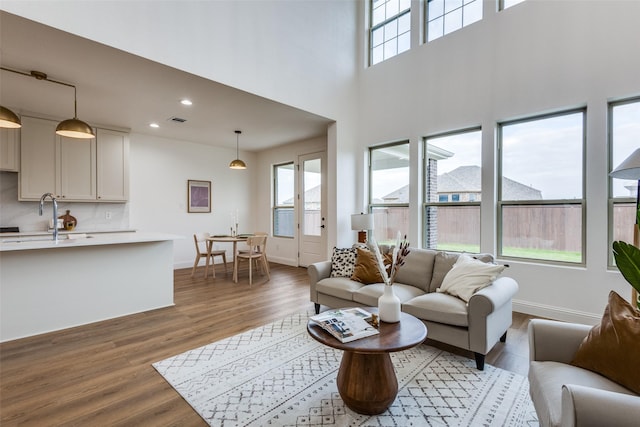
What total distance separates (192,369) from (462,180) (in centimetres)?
402

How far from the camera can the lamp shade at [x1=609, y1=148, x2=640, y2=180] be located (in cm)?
202

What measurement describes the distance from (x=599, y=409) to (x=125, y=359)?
9.95ft

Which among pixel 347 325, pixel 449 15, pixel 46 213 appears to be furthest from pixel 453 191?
pixel 46 213

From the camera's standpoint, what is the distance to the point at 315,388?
6.71 feet

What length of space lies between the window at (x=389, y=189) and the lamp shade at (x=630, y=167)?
272 cm

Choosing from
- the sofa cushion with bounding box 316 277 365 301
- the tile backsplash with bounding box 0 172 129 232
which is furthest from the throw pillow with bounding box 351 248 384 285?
the tile backsplash with bounding box 0 172 129 232

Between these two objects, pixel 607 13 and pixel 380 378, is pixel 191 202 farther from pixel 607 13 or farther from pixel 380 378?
pixel 607 13

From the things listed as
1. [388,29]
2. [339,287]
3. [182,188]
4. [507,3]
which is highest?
[388,29]

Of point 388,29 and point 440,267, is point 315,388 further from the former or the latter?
point 388,29

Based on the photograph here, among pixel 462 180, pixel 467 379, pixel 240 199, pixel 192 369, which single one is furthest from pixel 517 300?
pixel 240 199

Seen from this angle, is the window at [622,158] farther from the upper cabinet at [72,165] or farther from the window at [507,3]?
the upper cabinet at [72,165]

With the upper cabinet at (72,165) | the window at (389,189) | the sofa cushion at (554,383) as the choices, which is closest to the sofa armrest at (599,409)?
the sofa cushion at (554,383)

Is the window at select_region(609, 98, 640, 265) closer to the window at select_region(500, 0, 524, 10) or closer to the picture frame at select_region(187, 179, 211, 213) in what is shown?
the window at select_region(500, 0, 524, 10)

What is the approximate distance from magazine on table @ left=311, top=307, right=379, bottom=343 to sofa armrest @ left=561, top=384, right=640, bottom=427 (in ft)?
3.15
